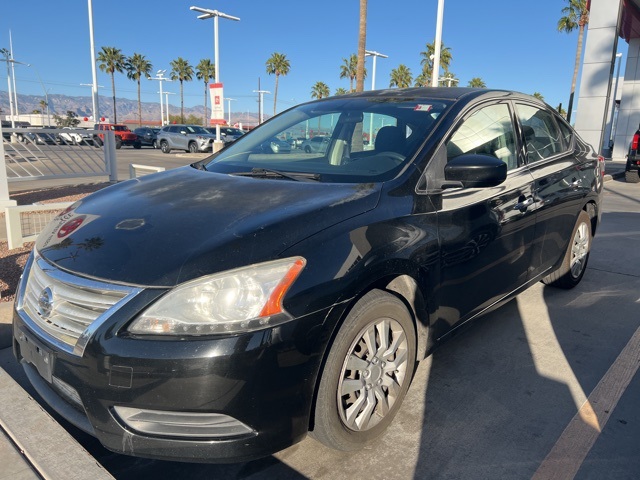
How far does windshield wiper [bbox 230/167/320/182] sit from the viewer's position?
2770 mm

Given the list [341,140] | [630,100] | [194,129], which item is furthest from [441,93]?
[194,129]

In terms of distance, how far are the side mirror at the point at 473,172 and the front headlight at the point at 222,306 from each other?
1213 mm

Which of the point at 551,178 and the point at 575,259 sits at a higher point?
the point at 551,178

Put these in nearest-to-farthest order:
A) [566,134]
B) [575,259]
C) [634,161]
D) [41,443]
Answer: [41,443]
[566,134]
[575,259]
[634,161]

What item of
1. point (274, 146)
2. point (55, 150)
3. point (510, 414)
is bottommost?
point (510, 414)

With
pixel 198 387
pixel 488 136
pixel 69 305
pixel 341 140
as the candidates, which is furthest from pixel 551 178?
pixel 69 305

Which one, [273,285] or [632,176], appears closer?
[273,285]

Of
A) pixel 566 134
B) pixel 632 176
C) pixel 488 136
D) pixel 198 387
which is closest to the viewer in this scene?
pixel 198 387

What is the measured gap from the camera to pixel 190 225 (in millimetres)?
2197

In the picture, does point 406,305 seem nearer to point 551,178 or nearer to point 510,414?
point 510,414

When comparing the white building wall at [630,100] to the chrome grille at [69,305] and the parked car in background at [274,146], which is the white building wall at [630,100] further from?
the chrome grille at [69,305]

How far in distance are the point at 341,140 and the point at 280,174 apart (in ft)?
2.20

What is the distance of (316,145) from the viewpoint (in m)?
3.40

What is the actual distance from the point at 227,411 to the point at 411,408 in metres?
1.30
